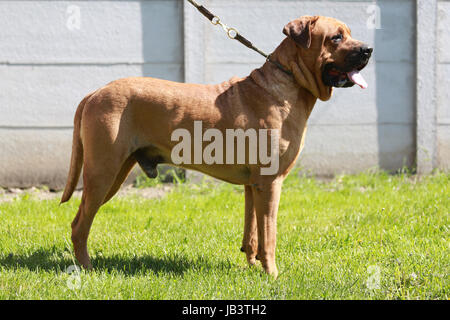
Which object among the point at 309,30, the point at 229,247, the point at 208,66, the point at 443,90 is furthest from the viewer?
the point at 443,90

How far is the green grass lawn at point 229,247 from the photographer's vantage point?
3160 mm

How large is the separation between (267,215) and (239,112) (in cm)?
73

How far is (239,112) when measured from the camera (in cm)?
351

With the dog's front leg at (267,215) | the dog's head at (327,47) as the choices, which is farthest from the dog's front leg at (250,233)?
the dog's head at (327,47)

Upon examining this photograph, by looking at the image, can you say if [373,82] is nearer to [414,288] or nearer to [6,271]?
[414,288]

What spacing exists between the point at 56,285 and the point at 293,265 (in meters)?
1.63

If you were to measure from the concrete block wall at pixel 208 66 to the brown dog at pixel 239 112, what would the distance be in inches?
119

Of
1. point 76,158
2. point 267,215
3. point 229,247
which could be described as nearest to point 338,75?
point 267,215

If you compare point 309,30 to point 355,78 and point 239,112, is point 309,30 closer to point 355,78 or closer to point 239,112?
point 355,78

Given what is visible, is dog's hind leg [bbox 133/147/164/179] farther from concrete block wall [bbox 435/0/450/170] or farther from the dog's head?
concrete block wall [bbox 435/0/450/170]
